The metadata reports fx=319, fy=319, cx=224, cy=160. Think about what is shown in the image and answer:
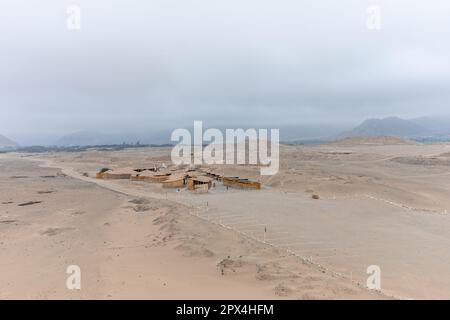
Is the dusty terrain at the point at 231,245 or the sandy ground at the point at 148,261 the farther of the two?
the dusty terrain at the point at 231,245

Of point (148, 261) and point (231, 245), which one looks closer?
point (148, 261)

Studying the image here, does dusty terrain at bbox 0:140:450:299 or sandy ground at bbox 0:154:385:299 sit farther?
dusty terrain at bbox 0:140:450:299
